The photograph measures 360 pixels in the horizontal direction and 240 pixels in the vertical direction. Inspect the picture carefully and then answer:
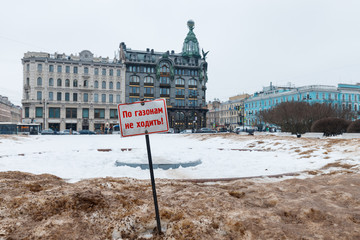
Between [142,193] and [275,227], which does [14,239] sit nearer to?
[142,193]

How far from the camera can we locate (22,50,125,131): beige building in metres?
55.8

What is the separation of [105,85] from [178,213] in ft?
199

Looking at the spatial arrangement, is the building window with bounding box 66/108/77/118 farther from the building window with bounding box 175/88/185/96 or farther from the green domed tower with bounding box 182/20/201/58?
the green domed tower with bounding box 182/20/201/58

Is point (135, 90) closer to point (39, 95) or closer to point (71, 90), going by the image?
point (71, 90)

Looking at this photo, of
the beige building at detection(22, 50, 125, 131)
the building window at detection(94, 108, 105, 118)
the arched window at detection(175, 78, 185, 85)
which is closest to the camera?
the beige building at detection(22, 50, 125, 131)

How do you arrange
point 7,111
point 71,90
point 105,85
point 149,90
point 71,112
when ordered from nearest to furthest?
point 71,112 < point 71,90 < point 105,85 < point 149,90 < point 7,111

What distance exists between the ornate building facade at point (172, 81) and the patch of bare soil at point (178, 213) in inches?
2279

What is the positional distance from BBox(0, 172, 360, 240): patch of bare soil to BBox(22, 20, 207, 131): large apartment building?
55.3 metres

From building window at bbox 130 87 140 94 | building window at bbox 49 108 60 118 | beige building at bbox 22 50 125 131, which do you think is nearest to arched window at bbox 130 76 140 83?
building window at bbox 130 87 140 94

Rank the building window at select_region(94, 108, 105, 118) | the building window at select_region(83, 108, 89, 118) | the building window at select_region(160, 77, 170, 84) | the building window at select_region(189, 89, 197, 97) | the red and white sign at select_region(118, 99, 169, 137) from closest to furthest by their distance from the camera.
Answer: the red and white sign at select_region(118, 99, 169, 137) → the building window at select_region(83, 108, 89, 118) → the building window at select_region(94, 108, 105, 118) → the building window at select_region(160, 77, 170, 84) → the building window at select_region(189, 89, 197, 97)

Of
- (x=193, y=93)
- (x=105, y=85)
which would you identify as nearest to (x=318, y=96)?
(x=193, y=93)

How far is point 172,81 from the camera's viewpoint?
65938mm

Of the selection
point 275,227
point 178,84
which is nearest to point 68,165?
point 275,227

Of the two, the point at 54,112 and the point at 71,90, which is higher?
the point at 71,90
